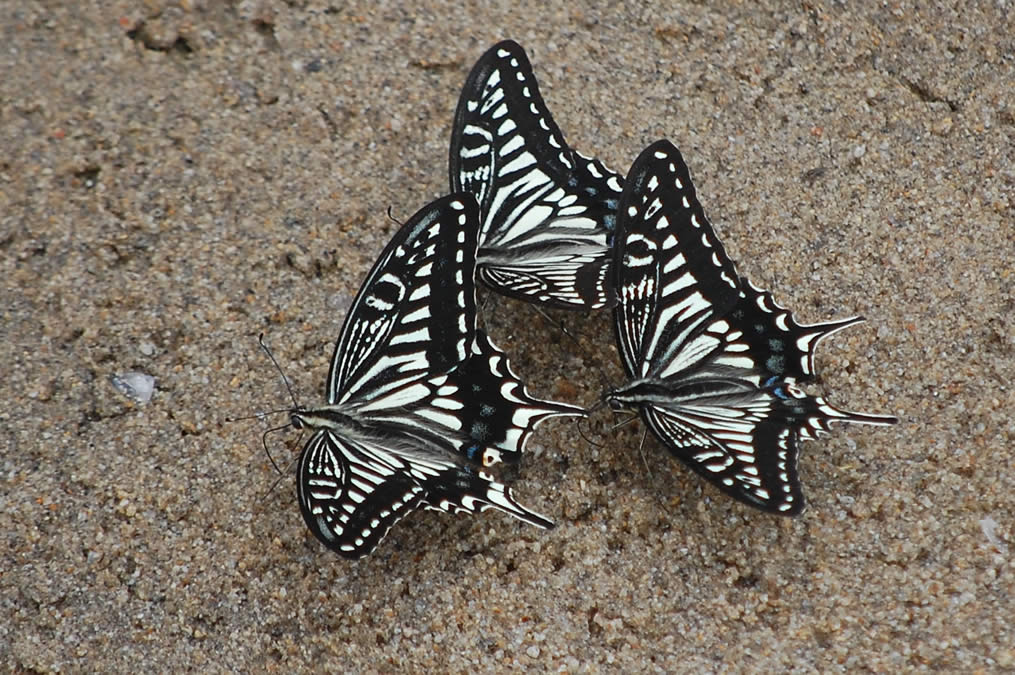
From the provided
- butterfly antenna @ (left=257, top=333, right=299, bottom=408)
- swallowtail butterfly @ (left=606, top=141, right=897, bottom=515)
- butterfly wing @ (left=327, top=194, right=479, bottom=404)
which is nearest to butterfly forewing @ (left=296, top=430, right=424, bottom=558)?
butterfly wing @ (left=327, top=194, right=479, bottom=404)

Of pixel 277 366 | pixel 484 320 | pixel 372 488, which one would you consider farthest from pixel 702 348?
pixel 277 366

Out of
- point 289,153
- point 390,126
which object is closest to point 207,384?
point 289,153

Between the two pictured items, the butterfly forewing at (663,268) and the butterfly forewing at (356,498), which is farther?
the butterfly forewing at (663,268)

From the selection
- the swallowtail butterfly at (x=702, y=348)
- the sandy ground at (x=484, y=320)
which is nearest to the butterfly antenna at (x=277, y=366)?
the sandy ground at (x=484, y=320)

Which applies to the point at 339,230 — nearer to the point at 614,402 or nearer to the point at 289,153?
the point at 289,153

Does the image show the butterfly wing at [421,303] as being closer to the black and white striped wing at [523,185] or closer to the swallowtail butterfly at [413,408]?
the swallowtail butterfly at [413,408]

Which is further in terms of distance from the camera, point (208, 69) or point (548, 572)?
point (208, 69)
